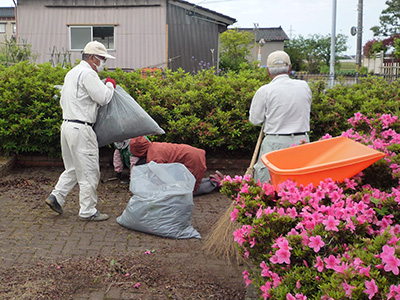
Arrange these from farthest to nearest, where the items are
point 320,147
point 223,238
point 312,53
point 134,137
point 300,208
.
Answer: point 312,53 → point 134,137 → point 223,238 → point 320,147 → point 300,208

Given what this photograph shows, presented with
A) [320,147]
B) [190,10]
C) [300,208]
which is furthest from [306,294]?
[190,10]

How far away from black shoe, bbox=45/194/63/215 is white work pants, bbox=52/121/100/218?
3 cm

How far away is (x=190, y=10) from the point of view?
770 inches

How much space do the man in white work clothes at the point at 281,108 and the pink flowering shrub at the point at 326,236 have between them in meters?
1.40

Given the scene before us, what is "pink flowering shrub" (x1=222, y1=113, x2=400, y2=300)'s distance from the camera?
196cm

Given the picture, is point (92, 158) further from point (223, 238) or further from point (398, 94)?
point (398, 94)

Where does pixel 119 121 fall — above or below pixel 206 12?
below

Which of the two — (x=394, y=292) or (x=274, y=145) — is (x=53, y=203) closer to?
(x=274, y=145)

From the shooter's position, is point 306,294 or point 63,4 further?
point 63,4

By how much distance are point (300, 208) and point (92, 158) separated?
3.07 meters

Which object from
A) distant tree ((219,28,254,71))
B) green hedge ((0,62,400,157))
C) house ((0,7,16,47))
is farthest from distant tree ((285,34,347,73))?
green hedge ((0,62,400,157))

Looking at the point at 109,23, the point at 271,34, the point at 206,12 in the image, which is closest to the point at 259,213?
the point at 109,23

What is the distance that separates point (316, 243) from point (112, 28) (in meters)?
18.2

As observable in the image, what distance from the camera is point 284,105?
437cm
